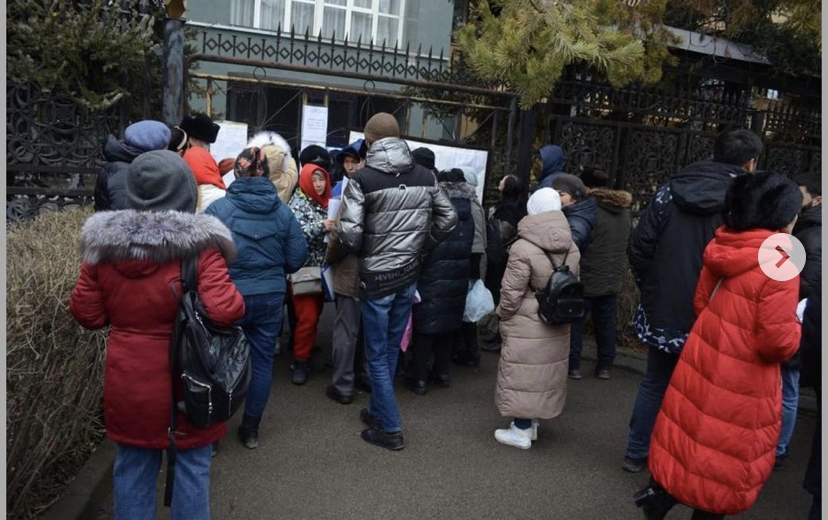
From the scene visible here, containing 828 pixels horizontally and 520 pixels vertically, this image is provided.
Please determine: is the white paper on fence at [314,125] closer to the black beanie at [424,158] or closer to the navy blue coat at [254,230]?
the black beanie at [424,158]

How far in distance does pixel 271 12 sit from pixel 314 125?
11286 millimetres

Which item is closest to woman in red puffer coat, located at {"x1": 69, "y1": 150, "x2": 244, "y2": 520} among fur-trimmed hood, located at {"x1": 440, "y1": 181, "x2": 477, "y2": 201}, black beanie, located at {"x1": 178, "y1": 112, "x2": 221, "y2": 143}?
black beanie, located at {"x1": 178, "y1": 112, "x2": 221, "y2": 143}

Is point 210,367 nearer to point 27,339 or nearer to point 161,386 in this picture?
point 161,386

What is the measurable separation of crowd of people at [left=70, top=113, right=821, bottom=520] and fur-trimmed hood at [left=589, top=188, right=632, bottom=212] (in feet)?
0.04

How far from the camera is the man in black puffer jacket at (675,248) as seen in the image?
393 cm

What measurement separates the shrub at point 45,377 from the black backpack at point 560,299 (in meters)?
2.51

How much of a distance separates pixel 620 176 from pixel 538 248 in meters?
3.41

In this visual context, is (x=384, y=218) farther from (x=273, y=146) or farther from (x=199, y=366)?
(x=199, y=366)

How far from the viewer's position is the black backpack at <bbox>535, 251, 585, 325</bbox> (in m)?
4.39

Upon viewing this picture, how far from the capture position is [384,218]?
437 centimetres

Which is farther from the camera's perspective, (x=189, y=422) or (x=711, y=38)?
(x=711, y=38)

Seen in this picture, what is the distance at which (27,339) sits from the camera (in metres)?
2.90

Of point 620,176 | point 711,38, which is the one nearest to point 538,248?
point 620,176

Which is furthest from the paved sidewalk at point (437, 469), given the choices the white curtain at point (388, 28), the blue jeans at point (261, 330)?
the white curtain at point (388, 28)
